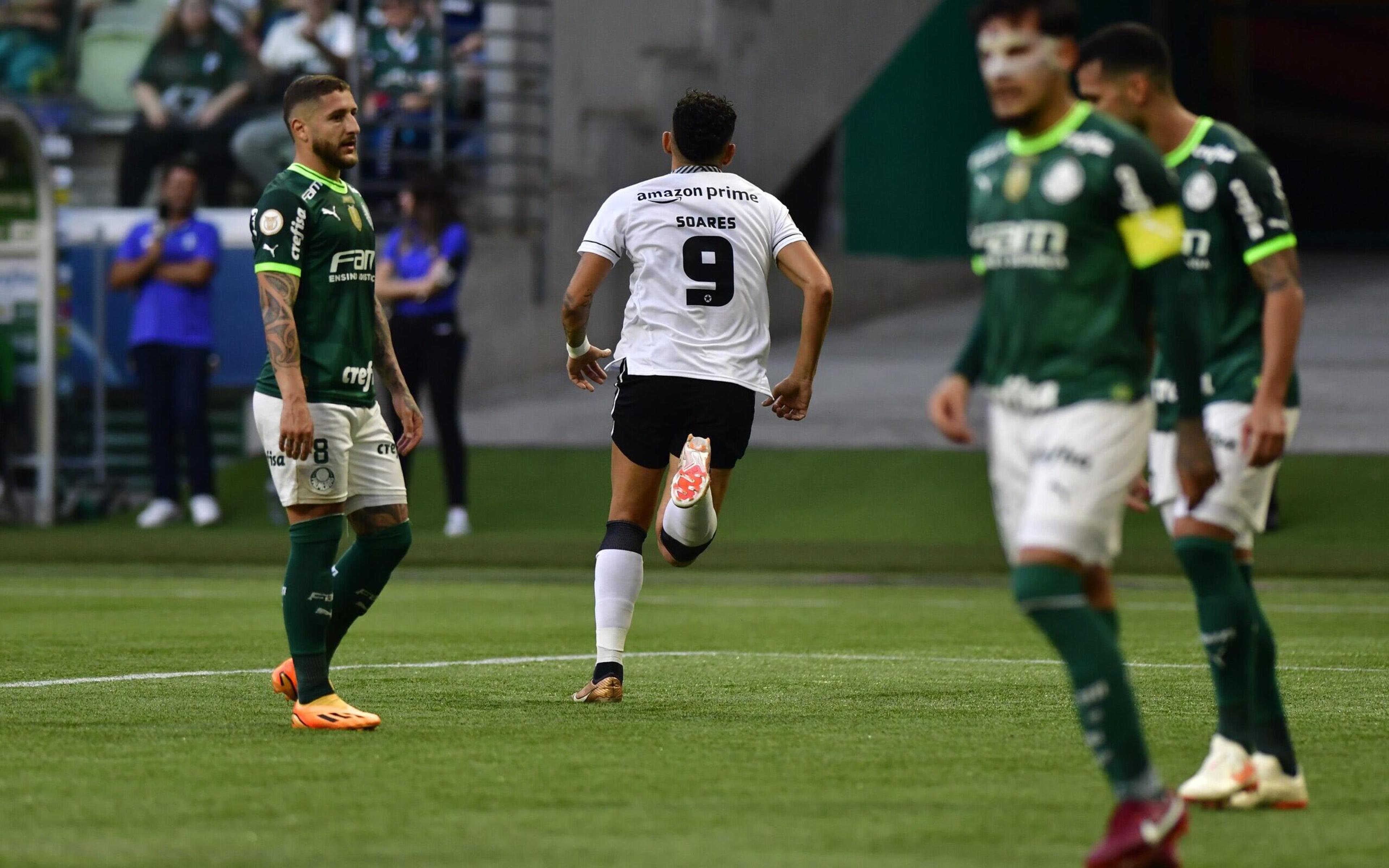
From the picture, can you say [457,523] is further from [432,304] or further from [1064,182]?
[1064,182]

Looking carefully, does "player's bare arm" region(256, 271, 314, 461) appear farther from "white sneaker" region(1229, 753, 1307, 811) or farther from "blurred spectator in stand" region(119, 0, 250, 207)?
"blurred spectator in stand" region(119, 0, 250, 207)

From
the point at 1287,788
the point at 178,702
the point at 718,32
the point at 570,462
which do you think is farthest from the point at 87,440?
the point at 1287,788

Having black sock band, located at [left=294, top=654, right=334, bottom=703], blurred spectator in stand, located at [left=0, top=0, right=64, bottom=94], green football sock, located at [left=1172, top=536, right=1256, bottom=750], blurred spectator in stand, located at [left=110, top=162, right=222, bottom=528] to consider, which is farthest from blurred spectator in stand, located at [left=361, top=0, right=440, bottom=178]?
green football sock, located at [left=1172, top=536, right=1256, bottom=750]

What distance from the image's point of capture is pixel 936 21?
26.7 metres

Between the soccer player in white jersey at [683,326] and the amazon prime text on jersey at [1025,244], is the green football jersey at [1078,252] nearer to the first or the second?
the amazon prime text on jersey at [1025,244]

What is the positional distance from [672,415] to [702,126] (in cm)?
104

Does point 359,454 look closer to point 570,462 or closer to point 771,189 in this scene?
point 570,462

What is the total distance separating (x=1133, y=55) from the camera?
5434mm

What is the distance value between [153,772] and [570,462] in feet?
43.8

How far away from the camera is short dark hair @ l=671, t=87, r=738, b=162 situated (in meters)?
7.54

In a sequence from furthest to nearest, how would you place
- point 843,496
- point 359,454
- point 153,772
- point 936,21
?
1. point 936,21
2. point 843,496
3. point 359,454
4. point 153,772

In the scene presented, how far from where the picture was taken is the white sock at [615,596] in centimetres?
737

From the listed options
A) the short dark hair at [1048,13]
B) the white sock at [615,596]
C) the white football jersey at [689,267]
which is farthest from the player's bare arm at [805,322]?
the short dark hair at [1048,13]

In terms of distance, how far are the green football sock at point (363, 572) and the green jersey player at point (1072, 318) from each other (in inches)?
110
